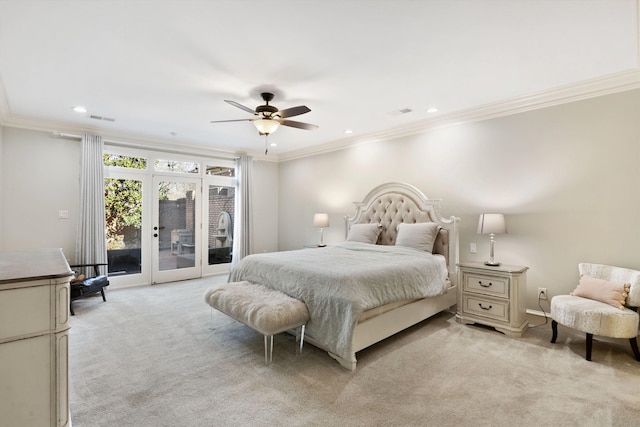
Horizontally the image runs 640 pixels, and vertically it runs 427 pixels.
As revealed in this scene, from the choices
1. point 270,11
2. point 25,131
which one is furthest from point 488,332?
point 25,131

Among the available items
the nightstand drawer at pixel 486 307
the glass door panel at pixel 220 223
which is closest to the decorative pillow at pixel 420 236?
the nightstand drawer at pixel 486 307

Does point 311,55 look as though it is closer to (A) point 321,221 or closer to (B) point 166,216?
(A) point 321,221

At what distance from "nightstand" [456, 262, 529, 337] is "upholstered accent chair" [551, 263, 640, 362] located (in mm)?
327

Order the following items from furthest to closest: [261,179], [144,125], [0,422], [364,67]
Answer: [261,179]
[144,125]
[364,67]
[0,422]

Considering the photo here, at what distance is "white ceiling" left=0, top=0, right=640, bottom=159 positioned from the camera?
207 centimetres

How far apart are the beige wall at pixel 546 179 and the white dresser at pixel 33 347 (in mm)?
4226

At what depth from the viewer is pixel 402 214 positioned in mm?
4602

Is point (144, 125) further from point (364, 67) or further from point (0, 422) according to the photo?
point (0, 422)

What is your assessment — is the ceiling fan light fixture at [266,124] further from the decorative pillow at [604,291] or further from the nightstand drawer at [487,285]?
the decorative pillow at [604,291]

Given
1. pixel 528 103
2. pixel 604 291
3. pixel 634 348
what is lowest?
pixel 634 348

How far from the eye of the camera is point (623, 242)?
3.02m

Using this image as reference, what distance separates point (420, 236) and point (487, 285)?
3.19ft

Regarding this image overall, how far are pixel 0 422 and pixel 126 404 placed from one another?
80cm

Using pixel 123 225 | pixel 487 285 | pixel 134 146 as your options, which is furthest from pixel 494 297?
pixel 134 146
